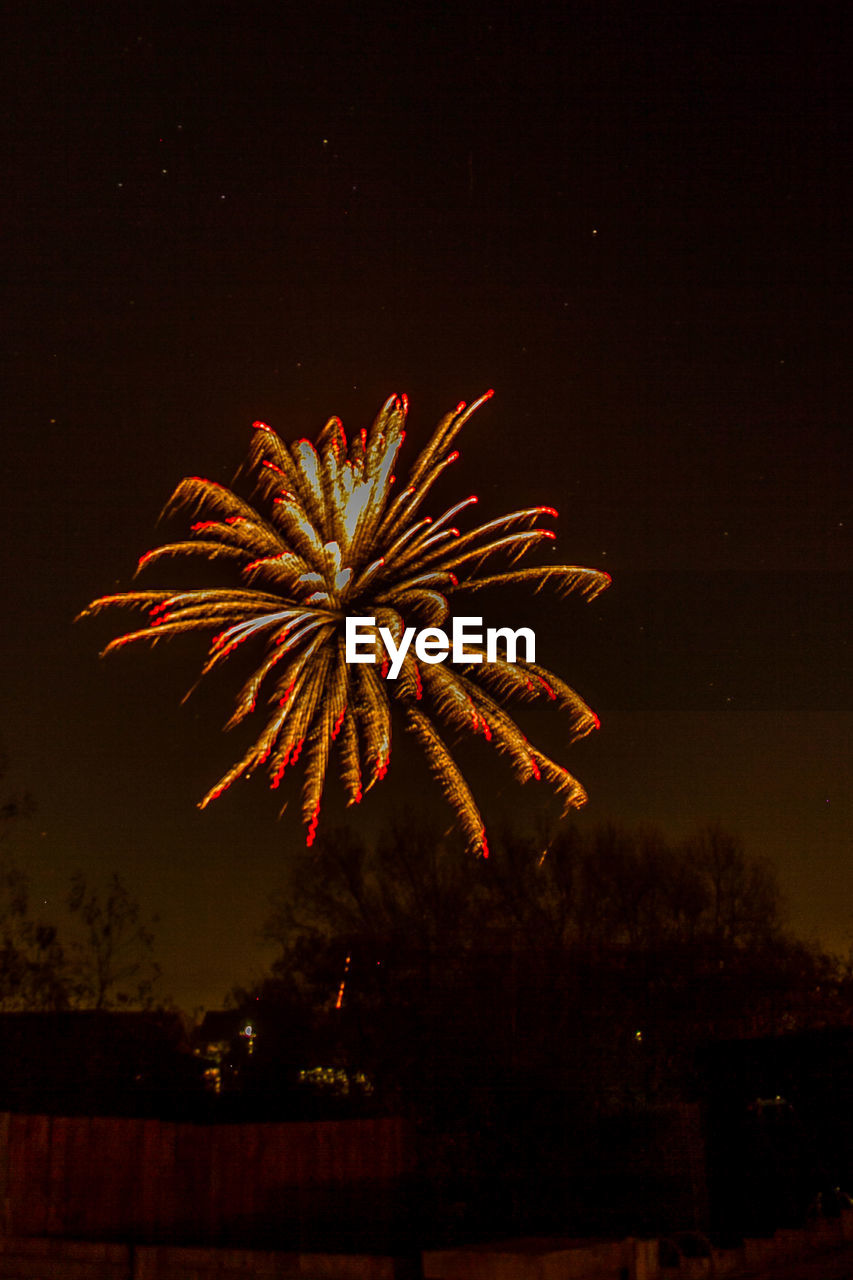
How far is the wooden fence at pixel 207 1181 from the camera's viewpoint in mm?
12352

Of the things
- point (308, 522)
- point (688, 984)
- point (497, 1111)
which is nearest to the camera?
point (497, 1111)

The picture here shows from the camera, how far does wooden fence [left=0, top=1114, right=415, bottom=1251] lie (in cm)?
1235

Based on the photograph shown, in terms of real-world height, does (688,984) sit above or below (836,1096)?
above

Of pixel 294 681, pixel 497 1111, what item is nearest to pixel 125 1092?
pixel 497 1111

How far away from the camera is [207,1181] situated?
45.0ft

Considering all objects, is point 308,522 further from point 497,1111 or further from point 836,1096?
point 836,1096

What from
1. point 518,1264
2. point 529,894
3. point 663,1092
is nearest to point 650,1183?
point 663,1092

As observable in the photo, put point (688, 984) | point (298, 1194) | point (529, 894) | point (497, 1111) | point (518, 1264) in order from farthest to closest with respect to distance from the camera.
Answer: point (529, 894)
point (688, 984)
point (497, 1111)
point (298, 1194)
point (518, 1264)

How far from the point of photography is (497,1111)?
15891 millimetres

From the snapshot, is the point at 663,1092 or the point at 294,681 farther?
the point at 294,681

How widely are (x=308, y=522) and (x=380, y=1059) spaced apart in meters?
7.43

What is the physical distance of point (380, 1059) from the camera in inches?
708

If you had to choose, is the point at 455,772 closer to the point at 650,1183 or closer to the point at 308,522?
the point at 308,522

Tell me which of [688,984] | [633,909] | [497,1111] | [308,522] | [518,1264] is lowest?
[518,1264]
